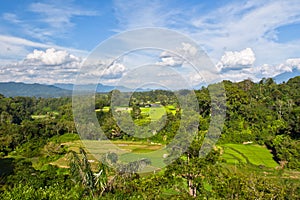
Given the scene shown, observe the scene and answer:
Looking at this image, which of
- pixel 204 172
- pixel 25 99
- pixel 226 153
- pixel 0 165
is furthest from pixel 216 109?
pixel 25 99

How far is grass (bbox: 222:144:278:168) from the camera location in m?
17.0

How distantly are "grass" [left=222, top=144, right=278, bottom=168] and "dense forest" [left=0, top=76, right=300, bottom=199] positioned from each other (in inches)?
2.6

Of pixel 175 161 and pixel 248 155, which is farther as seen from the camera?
pixel 248 155

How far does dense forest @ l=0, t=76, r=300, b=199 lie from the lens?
8.18 meters

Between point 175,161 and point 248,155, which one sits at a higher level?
point 175,161

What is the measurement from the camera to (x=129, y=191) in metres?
8.66

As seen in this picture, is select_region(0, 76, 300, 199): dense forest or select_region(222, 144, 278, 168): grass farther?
select_region(222, 144, 278, 168): grass

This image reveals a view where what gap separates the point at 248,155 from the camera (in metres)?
18.5

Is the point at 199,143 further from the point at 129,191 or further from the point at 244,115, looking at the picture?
the point at 244,115

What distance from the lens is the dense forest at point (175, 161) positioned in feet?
26.8

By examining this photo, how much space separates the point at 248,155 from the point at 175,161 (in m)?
10.8

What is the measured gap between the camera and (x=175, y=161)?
360 inches

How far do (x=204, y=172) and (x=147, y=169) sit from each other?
7.74 feet

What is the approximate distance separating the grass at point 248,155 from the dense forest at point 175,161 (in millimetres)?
67
